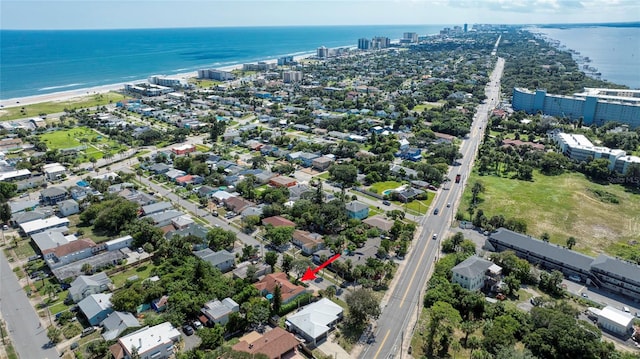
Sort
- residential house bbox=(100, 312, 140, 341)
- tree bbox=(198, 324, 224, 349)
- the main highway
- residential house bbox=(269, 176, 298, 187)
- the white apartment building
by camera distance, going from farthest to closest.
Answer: the white apartment building → residential house bbox=(269, 176, 298, 187) → the main highway → residential house bbox=(100, 312, 140, 341) → tree bbox=(198, 324, 224, 349)

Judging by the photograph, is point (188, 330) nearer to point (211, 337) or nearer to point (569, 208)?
point (211, 337)

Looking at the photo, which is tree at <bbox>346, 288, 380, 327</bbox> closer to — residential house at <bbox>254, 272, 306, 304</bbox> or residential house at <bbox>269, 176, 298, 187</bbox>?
residential house at <bbox>254, 272, 306, 304</bbox>

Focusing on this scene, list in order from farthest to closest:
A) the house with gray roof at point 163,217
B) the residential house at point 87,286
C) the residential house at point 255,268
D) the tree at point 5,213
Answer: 1. the tree at point 5,213
2. the house with gray roof at point 163,217
3. the residential house at point 255,268
4. the residential house at point 87,286

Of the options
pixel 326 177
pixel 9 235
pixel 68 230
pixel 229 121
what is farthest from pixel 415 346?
pixel 229 121

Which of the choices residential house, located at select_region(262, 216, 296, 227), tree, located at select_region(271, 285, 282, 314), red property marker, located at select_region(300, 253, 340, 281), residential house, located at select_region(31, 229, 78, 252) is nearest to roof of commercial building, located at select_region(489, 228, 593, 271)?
red property marker, located at select_region(300, 253, 340, 281)

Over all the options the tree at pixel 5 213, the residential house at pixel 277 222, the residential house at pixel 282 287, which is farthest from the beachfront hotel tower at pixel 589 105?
the tree at pixel 5 213

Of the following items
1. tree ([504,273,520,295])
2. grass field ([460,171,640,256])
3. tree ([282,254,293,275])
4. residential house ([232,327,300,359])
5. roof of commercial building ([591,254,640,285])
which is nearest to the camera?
residential house ([232,327,300,359])

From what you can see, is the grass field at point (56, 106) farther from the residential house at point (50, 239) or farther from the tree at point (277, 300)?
the tree at point (277, 300)
